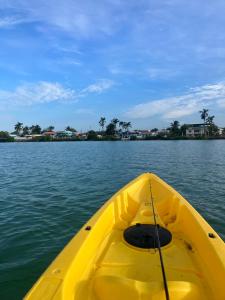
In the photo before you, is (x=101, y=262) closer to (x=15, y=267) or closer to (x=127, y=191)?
(x=15, y=267)

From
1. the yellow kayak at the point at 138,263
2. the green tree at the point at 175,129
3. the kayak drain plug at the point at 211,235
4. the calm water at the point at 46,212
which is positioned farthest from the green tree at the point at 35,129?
the kayak drain plug at the point at 211,235

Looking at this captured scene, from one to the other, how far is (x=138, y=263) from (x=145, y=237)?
1.76ft

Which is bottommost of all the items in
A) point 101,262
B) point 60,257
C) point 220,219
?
point 220,219

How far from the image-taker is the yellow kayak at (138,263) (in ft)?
8.99

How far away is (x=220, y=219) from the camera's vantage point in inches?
317

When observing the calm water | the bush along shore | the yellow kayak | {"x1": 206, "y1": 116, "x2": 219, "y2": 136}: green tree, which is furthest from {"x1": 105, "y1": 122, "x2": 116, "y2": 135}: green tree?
the yellow kayak

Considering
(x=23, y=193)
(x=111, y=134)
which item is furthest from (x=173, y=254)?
(x=111, y=134)

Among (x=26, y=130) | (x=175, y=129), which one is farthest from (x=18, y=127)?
(x=175, y=129)

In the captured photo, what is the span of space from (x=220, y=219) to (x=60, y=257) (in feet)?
20.8

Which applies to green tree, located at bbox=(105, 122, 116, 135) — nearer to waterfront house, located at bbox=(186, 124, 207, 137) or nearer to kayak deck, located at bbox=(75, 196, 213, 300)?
waterfront house, located at bbox=(186, 124, 207, 137)

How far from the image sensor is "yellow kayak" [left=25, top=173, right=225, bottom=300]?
8.99ft

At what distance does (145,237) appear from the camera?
4211 mm

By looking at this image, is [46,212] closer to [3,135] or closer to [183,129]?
[183,129]

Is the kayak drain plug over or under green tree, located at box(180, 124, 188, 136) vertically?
under
